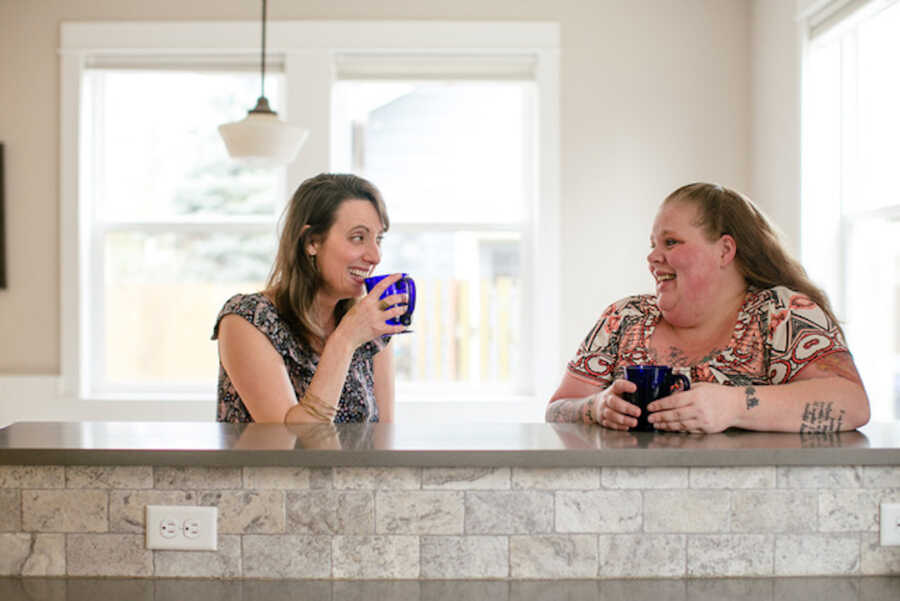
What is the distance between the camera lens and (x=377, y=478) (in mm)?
1229

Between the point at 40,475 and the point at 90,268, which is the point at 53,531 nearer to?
the point at 40,475

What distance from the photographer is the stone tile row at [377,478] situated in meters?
1.23

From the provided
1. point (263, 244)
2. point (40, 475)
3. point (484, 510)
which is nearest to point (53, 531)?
point (40, 475)

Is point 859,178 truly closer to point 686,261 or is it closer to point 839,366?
point 686,261

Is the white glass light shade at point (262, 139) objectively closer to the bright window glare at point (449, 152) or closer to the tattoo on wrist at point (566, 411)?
the bright window glare at point (449, 152)

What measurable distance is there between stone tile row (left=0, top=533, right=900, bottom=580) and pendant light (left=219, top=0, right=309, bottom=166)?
174 cm

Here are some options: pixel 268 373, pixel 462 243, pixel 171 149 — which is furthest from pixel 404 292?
pixel 171 149

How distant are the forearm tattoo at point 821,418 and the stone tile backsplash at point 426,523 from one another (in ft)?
0.66

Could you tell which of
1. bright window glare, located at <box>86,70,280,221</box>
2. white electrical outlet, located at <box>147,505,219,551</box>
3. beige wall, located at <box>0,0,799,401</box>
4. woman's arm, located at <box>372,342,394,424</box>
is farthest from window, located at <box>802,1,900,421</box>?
white electrical outlet, located at <box>147,505,219,551</box>

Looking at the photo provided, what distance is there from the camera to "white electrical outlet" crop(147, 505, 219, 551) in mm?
1224

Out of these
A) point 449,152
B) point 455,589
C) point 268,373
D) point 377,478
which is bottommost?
point 455,589

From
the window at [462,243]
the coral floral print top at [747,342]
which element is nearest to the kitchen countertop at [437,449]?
the coral floral print top at [747,342]

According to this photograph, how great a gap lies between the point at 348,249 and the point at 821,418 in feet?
3.23

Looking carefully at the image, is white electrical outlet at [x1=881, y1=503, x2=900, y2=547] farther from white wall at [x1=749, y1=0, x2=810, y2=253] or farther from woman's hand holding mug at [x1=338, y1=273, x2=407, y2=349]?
white wall at [x1=749, y1=0, x2=810, y2=253]
